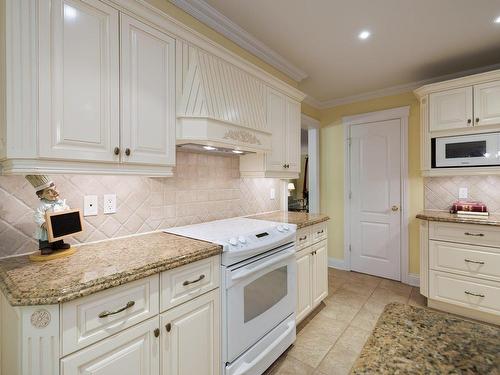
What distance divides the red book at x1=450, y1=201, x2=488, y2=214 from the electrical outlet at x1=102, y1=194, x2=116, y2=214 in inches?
135

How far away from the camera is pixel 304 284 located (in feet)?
7.64

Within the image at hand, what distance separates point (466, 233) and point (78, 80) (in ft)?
10.9

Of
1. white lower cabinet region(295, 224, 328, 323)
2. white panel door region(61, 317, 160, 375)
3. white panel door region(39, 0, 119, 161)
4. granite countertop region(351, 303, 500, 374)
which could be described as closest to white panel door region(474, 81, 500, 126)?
white lower cabinet region(295, 224, 328, 323)

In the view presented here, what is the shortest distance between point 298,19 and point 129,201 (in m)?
1.98

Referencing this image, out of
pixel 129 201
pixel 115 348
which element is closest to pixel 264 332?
pixel 115 348

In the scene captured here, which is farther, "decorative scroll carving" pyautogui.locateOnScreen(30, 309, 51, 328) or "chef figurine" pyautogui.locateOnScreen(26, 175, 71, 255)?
"chef figurine" pyautogui.locateOnScreen(26, 175, 71, 255)

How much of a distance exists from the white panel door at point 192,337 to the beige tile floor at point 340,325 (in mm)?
684

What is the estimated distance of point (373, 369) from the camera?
1.74 feet

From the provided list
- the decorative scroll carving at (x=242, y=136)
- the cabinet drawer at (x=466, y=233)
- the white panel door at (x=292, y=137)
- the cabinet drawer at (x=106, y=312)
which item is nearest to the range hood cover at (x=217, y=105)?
the decorative scroll carving at (x=242, y=136)

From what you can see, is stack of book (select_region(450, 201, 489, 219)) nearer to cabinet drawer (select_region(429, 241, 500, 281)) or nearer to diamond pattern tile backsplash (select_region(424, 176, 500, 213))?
diamond pattern tile backsplash (select_region(424, 176, 500, 213))

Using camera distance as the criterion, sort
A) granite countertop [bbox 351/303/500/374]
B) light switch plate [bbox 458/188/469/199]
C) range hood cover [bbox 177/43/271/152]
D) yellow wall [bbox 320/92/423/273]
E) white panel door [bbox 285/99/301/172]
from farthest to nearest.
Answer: yellow wall [bbox 320/92/423/273]
light switch plate [bbox 458/188/469/199]
white panel door [bbox 285/99/301/172]
range hood cover [bbox 177/43/271/152]
granite countertop [bbox 351/303/500/374]

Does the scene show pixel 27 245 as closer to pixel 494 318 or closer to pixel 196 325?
pixel 196 325

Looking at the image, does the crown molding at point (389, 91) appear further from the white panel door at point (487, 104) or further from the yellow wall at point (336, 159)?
the white panel door at point (487, 104)

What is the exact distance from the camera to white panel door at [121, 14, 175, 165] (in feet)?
4.62
